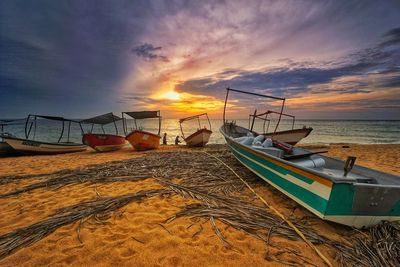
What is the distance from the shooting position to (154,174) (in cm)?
636

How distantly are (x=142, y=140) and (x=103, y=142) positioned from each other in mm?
2864

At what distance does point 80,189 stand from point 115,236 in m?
2.99

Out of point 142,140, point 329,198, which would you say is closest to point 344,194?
point 329,198

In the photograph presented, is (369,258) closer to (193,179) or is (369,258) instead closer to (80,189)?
(193,179)

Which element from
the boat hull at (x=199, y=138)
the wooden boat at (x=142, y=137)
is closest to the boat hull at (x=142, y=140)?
the wooden boat at (x=142, y=137)

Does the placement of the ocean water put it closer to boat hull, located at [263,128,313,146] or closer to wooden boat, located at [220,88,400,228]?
boat hull, located at [263,128,313,146]

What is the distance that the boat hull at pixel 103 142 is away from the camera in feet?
43.0

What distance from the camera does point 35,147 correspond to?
1270 cm

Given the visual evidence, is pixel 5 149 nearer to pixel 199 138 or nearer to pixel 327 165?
pixel 199 138

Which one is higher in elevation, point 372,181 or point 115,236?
point 372,181

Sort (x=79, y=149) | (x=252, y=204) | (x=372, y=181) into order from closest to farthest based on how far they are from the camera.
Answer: (x=372, y=181) < (x=252, y=204) < (x=79, y=149)

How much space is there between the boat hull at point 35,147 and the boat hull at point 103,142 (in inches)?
90.4

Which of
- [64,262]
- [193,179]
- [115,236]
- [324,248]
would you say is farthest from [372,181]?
[64,262]

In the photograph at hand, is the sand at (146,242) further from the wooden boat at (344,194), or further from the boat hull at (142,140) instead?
the boat hull at (142,140)
